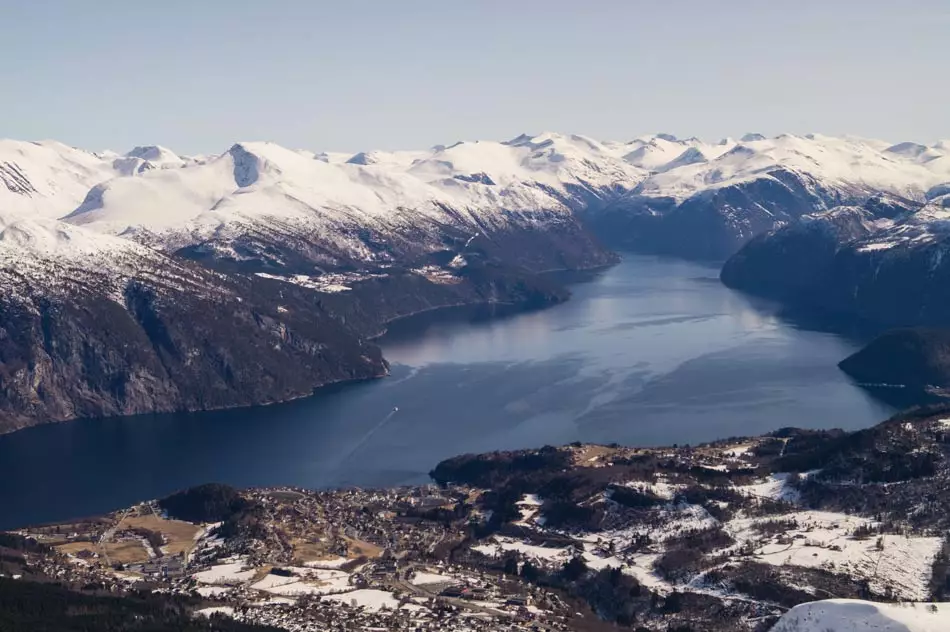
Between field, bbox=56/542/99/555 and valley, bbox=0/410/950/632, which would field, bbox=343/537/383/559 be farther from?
field, bbox=56/542/99/555

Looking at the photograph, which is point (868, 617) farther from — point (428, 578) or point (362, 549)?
point (362, 549)

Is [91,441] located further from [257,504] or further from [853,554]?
[853,554]

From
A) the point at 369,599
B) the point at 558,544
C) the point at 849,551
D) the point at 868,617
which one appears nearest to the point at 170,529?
the point at 369,599

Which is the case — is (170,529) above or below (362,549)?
above

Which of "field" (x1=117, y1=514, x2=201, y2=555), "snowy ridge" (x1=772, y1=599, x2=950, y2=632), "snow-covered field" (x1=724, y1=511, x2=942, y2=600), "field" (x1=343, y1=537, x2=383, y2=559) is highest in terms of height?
"snowy ridge" (x1=772, y1=599, x2=950, y2=632)

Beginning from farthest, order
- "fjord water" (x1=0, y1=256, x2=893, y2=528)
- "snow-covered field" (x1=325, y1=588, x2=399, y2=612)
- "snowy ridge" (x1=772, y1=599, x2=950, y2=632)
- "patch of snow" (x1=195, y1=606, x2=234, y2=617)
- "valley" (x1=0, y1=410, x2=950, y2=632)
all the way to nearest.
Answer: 1. "fjord water" (x1=0, y1=256, x2=893, y2=528)
2. "snow-covered field" (x1=325, y1=588, x2=399, y2=612)
3. "valley" (x1=0, y1=410, x2=950, y2=632)
4. "patch of snow" (x1=195, y1=606, x2=234, y2=617)
5. "snowy ridge" (x1=772, y1=599, x2=950, y2=632)

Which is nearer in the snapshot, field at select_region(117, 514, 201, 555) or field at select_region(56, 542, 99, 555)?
field at select_region(56, 542, 99, 555)

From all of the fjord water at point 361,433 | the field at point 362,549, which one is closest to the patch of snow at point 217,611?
the field at point 362,549

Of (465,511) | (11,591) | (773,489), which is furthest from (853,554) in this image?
(11,591)

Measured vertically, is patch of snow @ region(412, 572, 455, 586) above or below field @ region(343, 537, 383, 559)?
below

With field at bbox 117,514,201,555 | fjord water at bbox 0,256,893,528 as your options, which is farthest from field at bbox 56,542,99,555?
fjord water at bbox 0,256,893,528

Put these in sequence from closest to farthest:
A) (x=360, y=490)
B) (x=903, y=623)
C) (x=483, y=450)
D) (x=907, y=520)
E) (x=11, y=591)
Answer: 1. (x=903, y=623)
2. (x=11, y=591)
3. (x=907, y=520)
4. (x=360, y=490)
5. (x=483, y=450)
